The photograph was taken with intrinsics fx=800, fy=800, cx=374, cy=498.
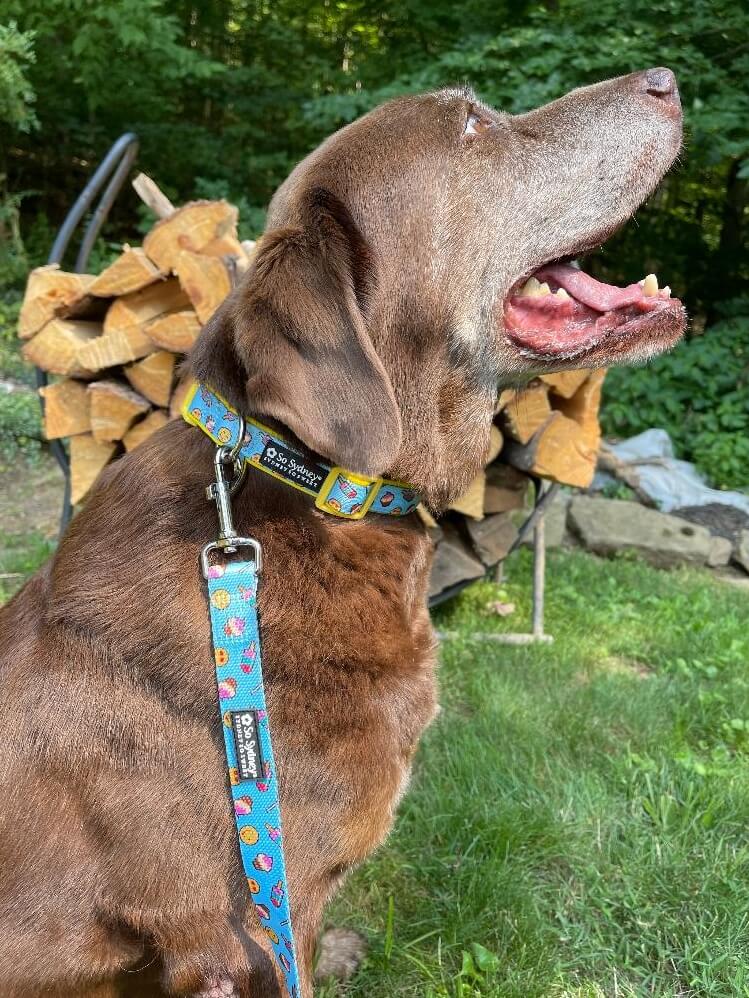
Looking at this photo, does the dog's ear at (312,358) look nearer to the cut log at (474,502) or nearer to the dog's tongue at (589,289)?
the dog's tongue at (589,289)

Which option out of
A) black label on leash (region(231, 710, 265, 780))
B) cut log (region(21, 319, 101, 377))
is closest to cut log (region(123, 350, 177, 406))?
cut log (region(21, 319, 101, 377))

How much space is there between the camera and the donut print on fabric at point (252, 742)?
1.47 m

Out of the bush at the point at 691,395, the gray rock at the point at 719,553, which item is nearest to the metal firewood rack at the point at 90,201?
the gray rock at the point at 719,553

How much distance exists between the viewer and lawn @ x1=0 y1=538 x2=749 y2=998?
217 centimetres

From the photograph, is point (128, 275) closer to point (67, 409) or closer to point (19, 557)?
point (67, 409)

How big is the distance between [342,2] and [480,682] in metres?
13.4

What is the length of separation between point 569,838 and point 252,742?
1.55 meters

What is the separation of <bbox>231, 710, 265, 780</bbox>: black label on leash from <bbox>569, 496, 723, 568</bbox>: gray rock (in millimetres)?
4497

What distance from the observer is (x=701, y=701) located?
11.1 ft

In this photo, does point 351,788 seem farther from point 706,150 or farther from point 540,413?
point 706,150

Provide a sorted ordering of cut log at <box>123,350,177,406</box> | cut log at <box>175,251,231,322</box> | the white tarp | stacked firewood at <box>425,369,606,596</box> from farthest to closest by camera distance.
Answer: the white tarp → stacked firewood at <box>425,369,606,596</box> → cut log at <box>123,350,177,406</box> → cut log at <box>175,251,231,322</box>

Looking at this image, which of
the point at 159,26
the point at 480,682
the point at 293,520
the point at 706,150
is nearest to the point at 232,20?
the point at 159,26

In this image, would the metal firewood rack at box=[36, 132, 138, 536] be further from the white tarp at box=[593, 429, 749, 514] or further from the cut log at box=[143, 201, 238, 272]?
the white tarp at box=[593, 429, 749, 514]

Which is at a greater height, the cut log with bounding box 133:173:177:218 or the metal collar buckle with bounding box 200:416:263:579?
the metal collar buckle with bounding box 200:416:263:579
